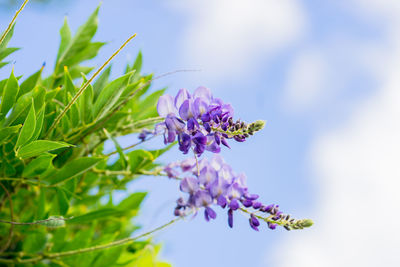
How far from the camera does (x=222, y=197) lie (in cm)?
110

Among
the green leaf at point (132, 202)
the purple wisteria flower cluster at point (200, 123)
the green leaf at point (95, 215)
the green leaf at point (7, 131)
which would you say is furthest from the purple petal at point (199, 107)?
the green leaf at point (132, 202)

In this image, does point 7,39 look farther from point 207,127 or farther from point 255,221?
point 255,221

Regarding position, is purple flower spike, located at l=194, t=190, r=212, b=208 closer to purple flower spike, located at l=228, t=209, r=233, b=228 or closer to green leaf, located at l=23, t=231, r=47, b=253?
purple flower spike, located at l=228, t=209, r=233, b=228

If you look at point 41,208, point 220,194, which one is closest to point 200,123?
point 220,194

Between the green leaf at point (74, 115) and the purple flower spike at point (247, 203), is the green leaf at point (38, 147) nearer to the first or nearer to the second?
the green leaf at point (74, 115)

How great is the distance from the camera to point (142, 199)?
159 centimetres

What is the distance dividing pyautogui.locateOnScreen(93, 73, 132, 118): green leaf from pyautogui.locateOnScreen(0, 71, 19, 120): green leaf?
0.19 meters

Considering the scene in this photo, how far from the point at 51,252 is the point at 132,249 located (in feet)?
0.77

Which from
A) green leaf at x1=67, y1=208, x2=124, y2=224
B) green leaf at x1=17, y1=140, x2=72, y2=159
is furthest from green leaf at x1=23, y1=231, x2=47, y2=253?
green leaf at x1=17, y1=140, x2=72, y2=159

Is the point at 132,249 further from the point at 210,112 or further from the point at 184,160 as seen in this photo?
the point at 210,112

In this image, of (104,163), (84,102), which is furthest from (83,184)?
(84,102)

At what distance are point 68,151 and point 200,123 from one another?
1.27 feet

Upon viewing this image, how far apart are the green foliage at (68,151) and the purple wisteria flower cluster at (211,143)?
0.13 m

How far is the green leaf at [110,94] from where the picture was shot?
3.91ft
